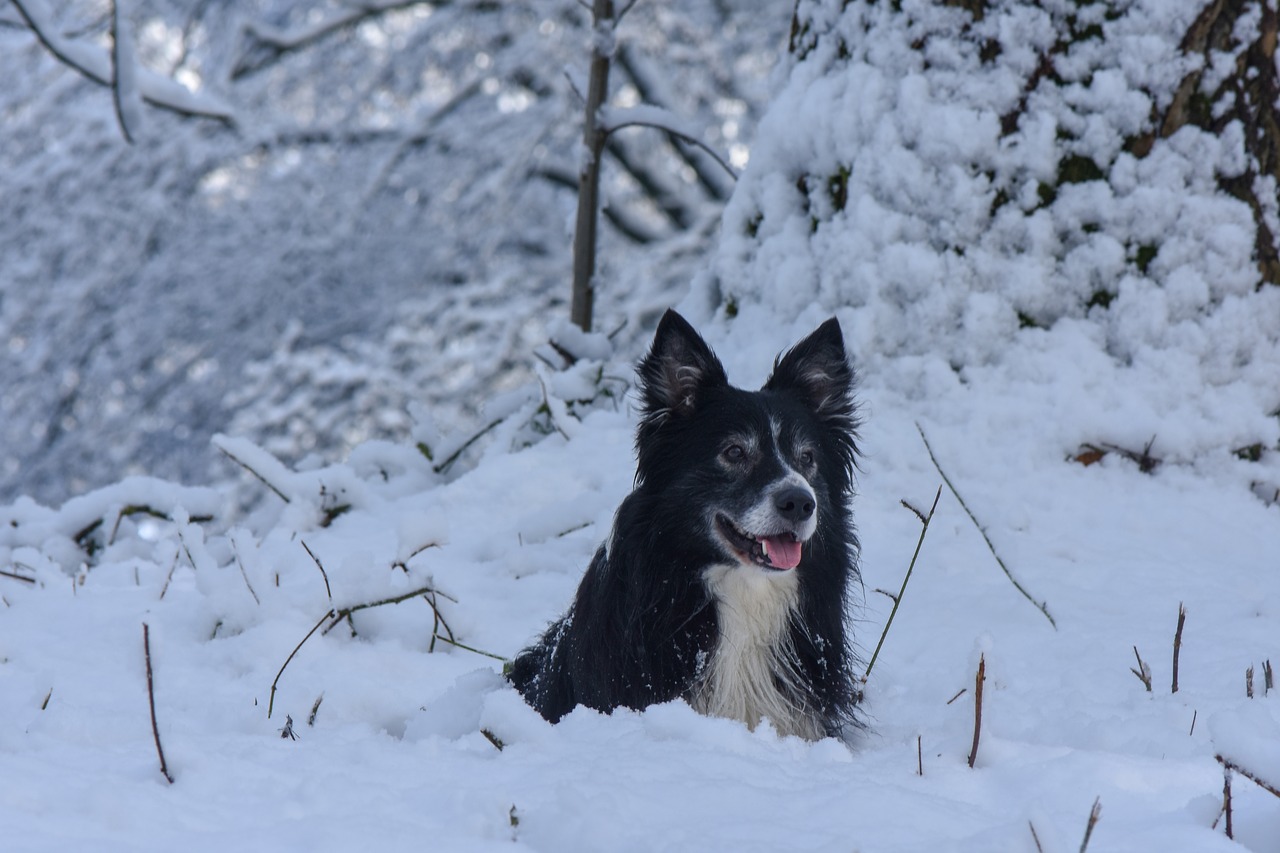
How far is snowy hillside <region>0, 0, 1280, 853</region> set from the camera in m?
1.96

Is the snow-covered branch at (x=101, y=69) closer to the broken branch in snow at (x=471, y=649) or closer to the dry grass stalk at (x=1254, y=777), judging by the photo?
the broken branch in snow at (x=471, y=649)

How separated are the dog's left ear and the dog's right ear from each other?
0.23m

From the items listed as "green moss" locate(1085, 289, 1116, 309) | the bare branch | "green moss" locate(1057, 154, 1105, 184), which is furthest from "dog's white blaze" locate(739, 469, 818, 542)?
the bare branch

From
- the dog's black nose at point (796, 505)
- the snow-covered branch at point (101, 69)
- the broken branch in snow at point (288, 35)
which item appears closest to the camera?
the dog's black nose at point (796, 505)

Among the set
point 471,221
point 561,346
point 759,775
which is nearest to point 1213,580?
point 759,775

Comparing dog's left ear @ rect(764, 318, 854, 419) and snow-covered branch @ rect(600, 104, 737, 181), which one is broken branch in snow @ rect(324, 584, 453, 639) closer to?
dog's left ear @ rect(764, 318, 854, 419)

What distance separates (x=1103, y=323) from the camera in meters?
4.29

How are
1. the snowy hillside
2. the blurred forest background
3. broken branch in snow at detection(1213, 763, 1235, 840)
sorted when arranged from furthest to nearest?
the blurred forest background
the snowy hillside
broken branch in snow at detection(1213, 763, 1235, 840)

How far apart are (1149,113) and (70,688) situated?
4.24 m

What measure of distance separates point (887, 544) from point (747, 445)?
3.18 feet

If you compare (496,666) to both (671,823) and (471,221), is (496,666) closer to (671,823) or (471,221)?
(671,823)

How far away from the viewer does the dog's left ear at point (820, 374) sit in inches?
145

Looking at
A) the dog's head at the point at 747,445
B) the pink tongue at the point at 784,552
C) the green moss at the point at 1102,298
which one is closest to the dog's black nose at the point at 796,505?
the dog's head at the point at 747,445

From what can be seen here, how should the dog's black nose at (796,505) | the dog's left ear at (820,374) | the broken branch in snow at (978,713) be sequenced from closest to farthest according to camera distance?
1. the broken branch in snow at (978,713)
2. the dog's black nose at (796,505)
3. the dog's left ear at (820,374)
